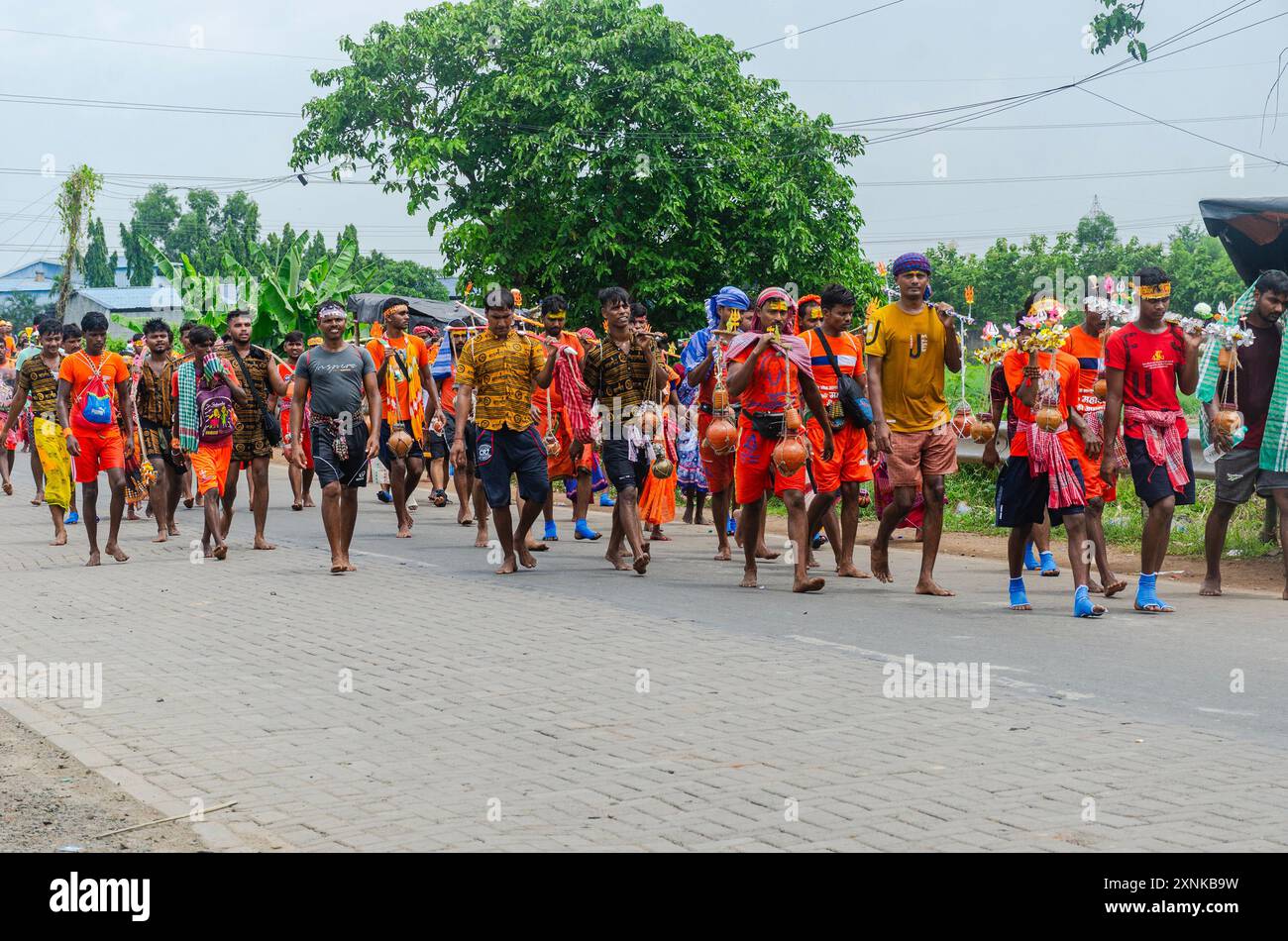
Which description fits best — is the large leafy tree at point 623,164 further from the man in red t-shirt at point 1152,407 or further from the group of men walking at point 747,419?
the man in red t-shirt at point 1152,407

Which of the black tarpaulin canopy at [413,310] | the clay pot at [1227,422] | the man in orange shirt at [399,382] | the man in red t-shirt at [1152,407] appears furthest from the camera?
the black tarpaulin canopy at [413,310]

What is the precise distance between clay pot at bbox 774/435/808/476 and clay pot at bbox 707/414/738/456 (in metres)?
0.66

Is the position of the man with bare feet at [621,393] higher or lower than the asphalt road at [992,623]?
higher

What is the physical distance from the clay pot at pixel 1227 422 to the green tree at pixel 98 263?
10973 centimetres

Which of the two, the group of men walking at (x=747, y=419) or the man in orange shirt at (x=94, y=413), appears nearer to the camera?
the group of men walking at (x=747, y=419)

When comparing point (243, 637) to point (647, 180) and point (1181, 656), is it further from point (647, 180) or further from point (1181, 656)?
point (647, 180)

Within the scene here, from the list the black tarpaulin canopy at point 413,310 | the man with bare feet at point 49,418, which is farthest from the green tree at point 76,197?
the man with bare feet at point 49,418

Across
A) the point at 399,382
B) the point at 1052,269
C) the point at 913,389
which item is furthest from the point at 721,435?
the point at 1052,269

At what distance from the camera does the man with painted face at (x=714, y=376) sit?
12.1 m

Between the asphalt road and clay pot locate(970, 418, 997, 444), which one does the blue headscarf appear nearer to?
the asphalt road

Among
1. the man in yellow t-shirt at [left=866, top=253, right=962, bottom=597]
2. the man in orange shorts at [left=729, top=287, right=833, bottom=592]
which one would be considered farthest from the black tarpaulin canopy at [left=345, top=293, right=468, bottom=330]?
the man in yellow t-shirt at [left=866, top=253, right=962, bottom=597]

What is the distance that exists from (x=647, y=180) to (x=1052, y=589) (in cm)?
2088

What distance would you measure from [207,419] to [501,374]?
3037mm

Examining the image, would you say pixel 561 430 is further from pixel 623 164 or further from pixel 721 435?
pixel 623 164
